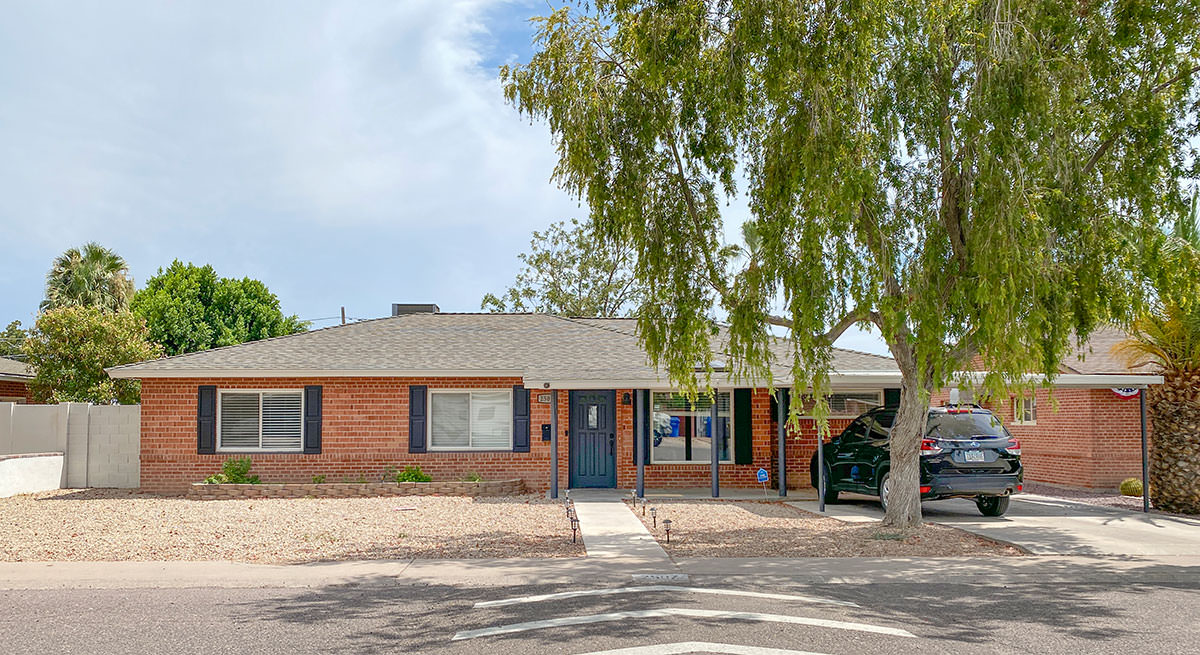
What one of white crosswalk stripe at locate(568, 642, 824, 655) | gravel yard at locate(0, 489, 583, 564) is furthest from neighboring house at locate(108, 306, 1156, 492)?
white crosswalk stripe at locate(568, 642, 824, 655)

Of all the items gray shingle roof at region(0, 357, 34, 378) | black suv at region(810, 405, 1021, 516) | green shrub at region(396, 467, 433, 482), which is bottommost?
green shrub at region(396, 467, 433, 482)

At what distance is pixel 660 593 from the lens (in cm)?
895

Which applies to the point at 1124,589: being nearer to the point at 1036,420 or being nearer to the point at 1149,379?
the point at 1149,379

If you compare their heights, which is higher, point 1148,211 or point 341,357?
point 1148,211

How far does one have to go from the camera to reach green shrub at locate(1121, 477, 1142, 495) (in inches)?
750

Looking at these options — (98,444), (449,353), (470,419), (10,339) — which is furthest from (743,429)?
(10,339)

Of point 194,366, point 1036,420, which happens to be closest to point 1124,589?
point 1036,420

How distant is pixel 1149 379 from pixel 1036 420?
263 inches

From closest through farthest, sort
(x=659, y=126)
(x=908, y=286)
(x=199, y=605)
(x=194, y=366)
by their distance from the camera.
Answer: (x=199, y=605) < (x=908, y=286) < (x=659, y=126) < (x=194, y=366)

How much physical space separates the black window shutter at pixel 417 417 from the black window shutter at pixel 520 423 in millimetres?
1768

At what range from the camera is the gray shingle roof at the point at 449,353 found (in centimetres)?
1864

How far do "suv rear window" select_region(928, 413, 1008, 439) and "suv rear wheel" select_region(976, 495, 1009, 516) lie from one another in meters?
1.22

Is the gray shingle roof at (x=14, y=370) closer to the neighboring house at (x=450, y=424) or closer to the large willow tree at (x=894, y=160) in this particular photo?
the neighboring house at (x=450, y=424)

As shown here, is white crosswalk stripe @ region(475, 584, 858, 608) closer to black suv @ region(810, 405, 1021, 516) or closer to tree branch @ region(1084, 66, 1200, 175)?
black suv @ region(810, 405, 1021, 516)
